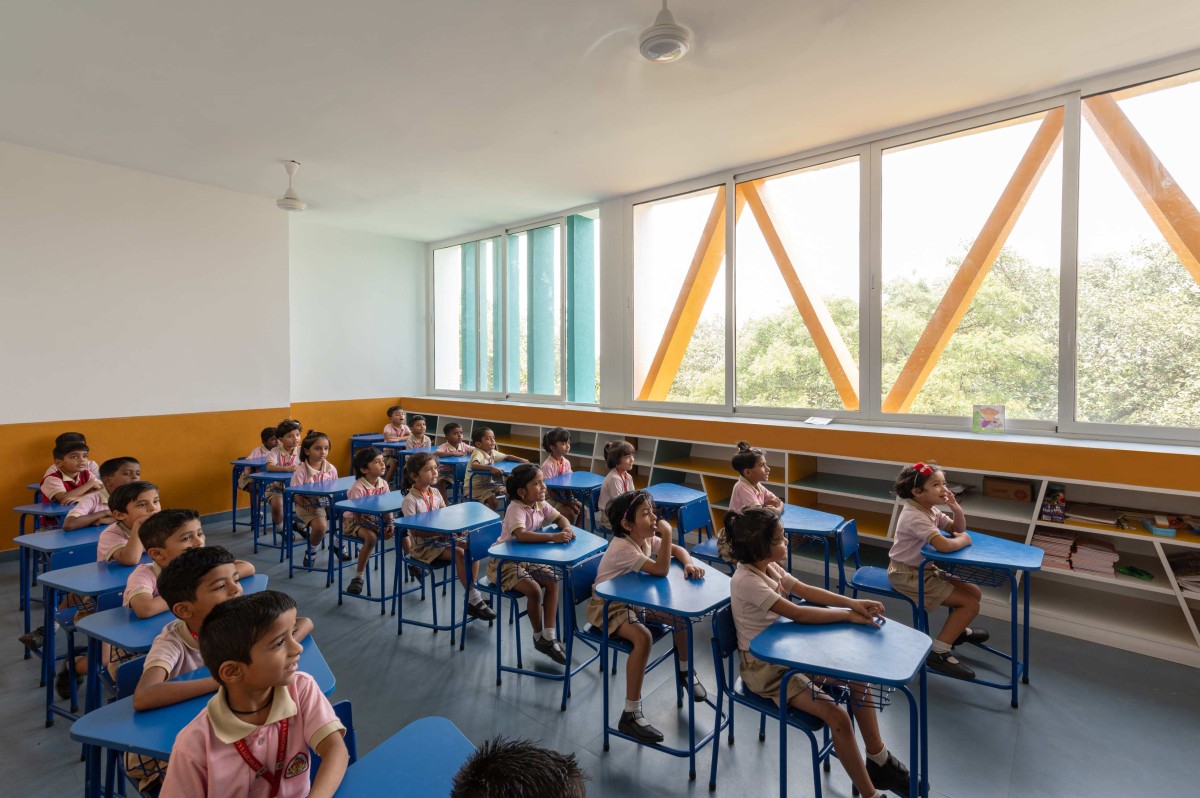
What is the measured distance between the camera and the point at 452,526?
3.01 metres

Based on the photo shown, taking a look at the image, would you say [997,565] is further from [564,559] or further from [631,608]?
[564,559]

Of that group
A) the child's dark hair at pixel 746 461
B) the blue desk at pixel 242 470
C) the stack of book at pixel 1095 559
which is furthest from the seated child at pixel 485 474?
the stack of book at pixel 1095 559

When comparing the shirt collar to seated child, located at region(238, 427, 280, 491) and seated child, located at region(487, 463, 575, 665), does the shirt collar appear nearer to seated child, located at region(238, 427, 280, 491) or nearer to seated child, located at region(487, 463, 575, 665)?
seated child, located at region(487, 463, 575, 665)

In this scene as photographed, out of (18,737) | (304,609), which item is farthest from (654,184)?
(18,737)

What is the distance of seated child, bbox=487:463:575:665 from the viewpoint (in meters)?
2.85

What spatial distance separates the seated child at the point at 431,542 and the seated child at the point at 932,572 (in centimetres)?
226

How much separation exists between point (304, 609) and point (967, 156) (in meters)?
5.48

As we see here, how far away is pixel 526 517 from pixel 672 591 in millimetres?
1154

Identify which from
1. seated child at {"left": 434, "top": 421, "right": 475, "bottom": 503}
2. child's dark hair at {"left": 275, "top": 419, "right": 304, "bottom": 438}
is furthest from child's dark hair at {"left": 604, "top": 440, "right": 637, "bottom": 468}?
child's dark hair at {"left": 275, "top": 419, "right": 304, "bottom": 438}

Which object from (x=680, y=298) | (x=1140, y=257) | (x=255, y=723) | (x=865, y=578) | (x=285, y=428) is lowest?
(x=865, y=578)

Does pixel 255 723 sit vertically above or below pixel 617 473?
below

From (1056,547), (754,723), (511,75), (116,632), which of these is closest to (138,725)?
(116,632)

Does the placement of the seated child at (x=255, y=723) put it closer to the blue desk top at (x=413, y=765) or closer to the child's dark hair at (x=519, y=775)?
the blue desk top at (x=413, y=765)

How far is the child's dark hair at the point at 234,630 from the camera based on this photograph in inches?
47.3
